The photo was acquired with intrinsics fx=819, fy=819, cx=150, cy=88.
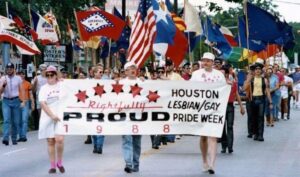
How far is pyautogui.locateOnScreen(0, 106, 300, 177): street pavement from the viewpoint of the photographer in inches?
497

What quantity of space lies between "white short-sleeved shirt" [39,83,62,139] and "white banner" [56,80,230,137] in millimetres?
100

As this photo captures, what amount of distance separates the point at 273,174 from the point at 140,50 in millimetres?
5133

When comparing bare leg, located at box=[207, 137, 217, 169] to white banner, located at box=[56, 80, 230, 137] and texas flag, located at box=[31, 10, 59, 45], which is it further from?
texas flag, located at box=[31, 10, 59, 45]

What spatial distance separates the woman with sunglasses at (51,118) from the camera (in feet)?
40.4

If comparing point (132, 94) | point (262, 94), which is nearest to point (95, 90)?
point (132, 94)

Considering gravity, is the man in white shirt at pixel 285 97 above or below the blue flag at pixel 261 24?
below

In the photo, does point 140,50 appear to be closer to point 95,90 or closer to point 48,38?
point 95,90

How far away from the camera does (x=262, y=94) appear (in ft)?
61.6

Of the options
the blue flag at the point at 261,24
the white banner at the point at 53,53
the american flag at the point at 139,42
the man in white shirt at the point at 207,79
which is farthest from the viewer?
the white banner at the point at 53,53

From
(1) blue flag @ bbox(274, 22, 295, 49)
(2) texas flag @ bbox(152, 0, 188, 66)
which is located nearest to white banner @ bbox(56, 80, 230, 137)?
(2) texas flag @ bbox(152, 0, 188, 66)

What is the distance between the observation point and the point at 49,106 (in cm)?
1235

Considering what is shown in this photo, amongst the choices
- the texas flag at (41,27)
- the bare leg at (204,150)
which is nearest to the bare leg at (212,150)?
the bare leg at (204,150)

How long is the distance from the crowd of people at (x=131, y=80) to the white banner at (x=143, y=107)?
0.16 metres

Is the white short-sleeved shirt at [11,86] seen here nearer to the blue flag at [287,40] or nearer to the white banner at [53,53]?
the white banner at [53,53]
